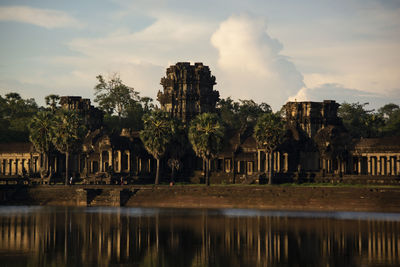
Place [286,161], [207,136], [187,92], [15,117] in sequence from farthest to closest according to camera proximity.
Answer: [15,117], [187,92], [286,161], [207,136]

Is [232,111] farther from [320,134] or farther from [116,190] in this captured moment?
[116,190]

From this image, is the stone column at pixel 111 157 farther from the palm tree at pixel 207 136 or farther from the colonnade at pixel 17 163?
the palm tree at pixel 207 136

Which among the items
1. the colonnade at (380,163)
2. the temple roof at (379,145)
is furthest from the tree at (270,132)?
the colonnade at (380,163)

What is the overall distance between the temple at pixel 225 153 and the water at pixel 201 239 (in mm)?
31403

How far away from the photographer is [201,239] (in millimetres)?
59219

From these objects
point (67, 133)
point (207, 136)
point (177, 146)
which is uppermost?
point (67, 133)

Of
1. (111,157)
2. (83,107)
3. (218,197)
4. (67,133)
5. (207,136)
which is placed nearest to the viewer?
(218,197)

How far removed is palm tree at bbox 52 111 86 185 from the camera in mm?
112000

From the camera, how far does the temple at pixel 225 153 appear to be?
112 m

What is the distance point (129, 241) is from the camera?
58375 millimetres

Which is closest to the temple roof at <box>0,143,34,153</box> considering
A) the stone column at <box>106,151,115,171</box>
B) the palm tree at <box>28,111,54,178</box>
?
the palm tree at <box>28,111,54,178</box>

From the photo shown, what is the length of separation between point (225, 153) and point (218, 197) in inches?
1156

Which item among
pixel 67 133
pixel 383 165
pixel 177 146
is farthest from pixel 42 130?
pixel 383 165

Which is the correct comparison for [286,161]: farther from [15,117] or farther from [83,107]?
[15,117]
